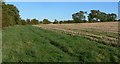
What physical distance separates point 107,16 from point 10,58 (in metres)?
150

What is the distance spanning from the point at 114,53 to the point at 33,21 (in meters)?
154

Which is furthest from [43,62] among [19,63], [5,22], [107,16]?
[107,16]

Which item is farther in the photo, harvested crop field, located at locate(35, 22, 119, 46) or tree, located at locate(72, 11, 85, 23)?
tree, located at locate(72, 11, 85, 23)

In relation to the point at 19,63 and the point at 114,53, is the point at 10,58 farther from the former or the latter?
the point at 114,53

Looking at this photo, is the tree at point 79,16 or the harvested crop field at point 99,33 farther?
the tree at point 79,16

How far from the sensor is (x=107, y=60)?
555 inches

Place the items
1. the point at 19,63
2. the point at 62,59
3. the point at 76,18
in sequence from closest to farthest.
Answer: the point at 19,63 → the point at 62,59 → the point at 76,18

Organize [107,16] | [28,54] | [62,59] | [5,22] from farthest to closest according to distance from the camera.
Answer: [107,16] → [5,22] → [28,54] → [62,59]

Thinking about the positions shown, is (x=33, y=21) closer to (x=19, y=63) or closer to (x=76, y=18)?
(x=76, y=18)

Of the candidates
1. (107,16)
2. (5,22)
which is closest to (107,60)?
(5,22)

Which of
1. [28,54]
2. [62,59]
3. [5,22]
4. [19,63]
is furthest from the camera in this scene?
[5,22]

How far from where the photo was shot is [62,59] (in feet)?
45.1

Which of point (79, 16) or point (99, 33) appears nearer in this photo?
point (99, 33)

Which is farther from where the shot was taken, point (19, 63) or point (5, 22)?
point (5, 22)
